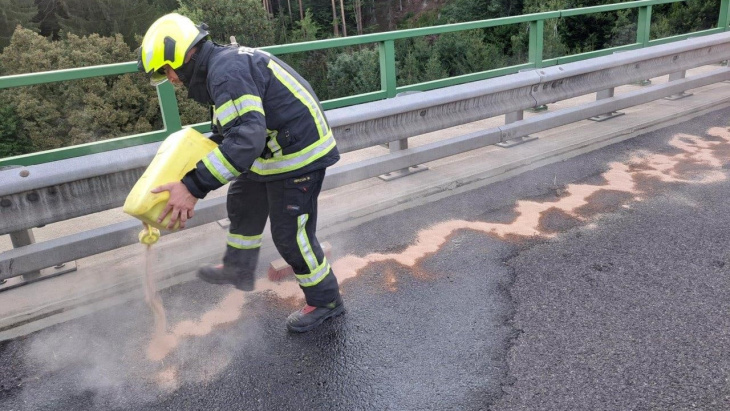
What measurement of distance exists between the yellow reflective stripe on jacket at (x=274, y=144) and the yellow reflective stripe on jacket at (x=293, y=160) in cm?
3

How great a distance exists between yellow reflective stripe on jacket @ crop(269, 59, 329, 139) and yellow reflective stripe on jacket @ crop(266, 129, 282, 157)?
8.3 inches

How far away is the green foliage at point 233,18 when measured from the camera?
31641mm

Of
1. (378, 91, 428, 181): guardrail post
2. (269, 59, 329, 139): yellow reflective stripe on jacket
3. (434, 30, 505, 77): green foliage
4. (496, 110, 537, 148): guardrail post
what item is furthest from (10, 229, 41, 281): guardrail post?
(434, 30, 505, 77): green foliage

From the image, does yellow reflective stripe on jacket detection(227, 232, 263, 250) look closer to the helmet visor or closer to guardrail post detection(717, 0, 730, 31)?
the helmet visor

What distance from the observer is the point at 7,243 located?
15.0ft

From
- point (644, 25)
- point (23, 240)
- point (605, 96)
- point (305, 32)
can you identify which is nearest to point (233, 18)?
point (305, 32)

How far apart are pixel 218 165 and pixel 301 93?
23.5 inches

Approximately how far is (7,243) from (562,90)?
17.3 ft

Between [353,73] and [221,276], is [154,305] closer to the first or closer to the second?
[221,276]

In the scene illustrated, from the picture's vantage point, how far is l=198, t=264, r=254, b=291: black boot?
3695 mm

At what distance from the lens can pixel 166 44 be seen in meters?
2.92

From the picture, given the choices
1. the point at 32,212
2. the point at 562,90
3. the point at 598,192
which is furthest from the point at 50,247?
the point at 562,90

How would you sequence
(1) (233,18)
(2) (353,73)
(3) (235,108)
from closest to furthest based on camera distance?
1. (3) (235,108)
2. (2) (353,73)
3. (1) (233,18)

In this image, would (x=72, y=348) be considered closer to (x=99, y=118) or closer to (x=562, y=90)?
(x=562, y=90)
